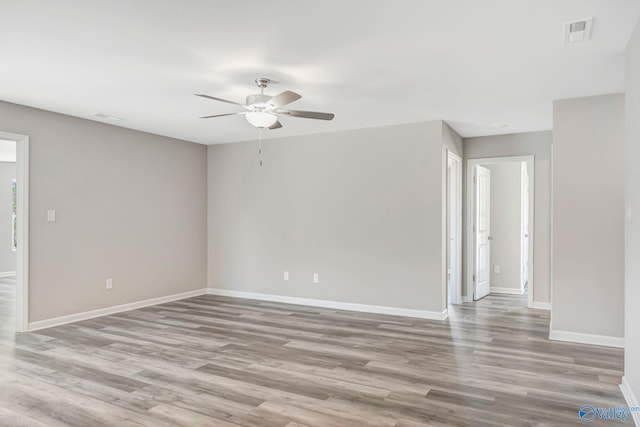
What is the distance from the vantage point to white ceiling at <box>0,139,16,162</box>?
7090 mm

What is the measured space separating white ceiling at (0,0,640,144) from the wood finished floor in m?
2.37

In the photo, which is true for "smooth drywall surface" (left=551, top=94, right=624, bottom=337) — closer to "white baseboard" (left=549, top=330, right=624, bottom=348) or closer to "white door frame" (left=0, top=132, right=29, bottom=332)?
"white baseboard" (left=549, top=330, right=624, bottom=348)

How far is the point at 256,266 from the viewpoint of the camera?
20.9 ft

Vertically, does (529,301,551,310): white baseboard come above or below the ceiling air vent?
below

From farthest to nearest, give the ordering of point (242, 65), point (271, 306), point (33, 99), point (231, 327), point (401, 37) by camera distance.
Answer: point (271, 306) → point (231, 327) → point (33, 99) → point (242, 65) → point (401, 37)

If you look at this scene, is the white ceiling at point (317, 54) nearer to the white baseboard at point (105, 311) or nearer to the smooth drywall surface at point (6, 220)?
the white baseboard at point (105, 311)

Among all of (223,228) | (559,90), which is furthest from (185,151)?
(559,90)

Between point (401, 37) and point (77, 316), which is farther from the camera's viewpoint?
point (77, 316)

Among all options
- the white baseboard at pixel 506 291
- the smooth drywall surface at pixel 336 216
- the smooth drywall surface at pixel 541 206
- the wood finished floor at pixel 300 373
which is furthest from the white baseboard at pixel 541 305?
the smooth drywall surface at pixel 336 216

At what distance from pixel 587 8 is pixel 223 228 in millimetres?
5494

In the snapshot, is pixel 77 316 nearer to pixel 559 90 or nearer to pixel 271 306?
pixel 271 306

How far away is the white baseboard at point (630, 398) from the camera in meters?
2.48

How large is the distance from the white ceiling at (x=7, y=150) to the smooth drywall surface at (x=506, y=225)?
7.99 metres

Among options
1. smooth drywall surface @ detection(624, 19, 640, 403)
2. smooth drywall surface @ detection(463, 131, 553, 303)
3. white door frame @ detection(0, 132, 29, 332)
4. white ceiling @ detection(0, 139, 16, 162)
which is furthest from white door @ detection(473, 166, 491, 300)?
white ceiling @ detection(0, 139, 16, 162)
